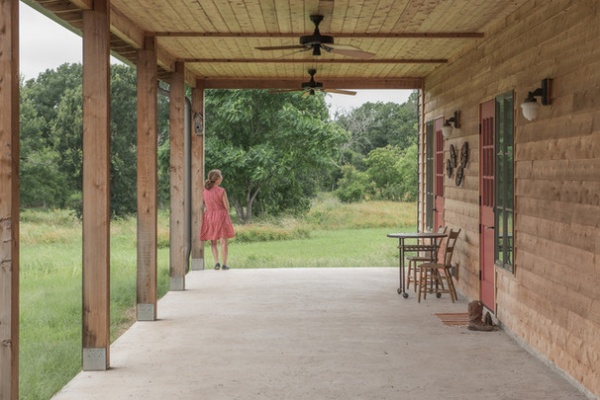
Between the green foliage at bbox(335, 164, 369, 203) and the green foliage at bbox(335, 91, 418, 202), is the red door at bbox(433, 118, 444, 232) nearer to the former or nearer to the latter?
the green foliage at bbox(335, 91, 418, 202)

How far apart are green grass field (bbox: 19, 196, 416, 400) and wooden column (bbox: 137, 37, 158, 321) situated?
631 mm

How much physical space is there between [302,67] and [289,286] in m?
2.99

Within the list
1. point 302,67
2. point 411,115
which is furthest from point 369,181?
point 302,67

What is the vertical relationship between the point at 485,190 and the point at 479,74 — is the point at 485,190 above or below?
below

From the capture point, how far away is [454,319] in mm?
7891

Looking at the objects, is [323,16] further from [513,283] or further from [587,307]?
[587,307]

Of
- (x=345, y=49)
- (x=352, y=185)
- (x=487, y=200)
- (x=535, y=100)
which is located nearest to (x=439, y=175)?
(x=487, y=200)

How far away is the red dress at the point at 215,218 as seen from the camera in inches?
468

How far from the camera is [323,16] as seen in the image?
712cm

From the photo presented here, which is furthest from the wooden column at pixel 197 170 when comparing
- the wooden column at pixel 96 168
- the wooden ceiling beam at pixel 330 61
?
the wooden column at pixel 96 168

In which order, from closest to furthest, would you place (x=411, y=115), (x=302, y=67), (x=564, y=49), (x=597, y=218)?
(x=597, y=218), (x=564, y=49), (x=302, y=67), (x=411, y=115)

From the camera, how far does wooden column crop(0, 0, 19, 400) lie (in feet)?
13.0

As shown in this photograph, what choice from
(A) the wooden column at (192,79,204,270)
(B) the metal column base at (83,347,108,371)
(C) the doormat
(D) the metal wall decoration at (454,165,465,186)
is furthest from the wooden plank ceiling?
(C) the doormat

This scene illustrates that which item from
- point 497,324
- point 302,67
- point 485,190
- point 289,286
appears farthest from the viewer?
point 302,67
